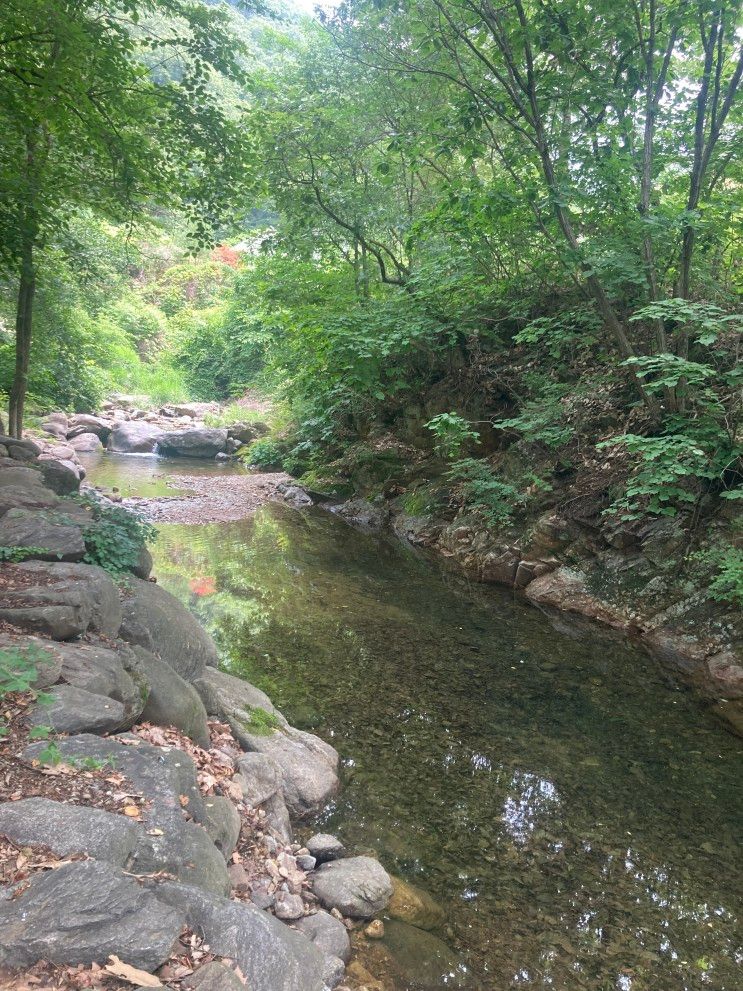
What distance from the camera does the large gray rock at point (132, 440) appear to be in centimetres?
2102

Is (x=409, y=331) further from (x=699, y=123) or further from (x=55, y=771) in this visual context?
(x=55, y=771)

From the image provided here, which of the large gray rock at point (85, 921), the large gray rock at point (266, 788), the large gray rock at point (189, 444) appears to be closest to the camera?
the large gray rock at point (85, 921)

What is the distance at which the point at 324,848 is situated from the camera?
11.1 feet

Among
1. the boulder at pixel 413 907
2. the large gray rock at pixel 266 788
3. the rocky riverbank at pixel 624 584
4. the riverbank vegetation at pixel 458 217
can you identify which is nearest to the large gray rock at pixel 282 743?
the large gray rock at pixel 266 788

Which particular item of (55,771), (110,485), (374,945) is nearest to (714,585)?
(374,945)

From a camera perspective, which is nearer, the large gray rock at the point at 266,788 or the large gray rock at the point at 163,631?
the large gray rock at the point at 266,788

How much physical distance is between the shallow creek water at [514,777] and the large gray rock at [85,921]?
4.66 feet

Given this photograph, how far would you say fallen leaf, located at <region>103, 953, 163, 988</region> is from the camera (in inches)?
69.0

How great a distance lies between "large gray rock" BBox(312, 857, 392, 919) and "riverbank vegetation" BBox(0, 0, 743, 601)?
4.47 m

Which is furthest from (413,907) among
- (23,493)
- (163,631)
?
(23,493)

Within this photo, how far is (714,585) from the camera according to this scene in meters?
6.02

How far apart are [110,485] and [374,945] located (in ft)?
44.4

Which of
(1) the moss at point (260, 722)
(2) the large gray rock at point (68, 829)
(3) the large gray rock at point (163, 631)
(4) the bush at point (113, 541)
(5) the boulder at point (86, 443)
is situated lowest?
(5) the boulder at point (86, 443)

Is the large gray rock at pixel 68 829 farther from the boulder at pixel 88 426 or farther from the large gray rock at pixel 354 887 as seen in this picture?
the boulder at pixel 88 426
